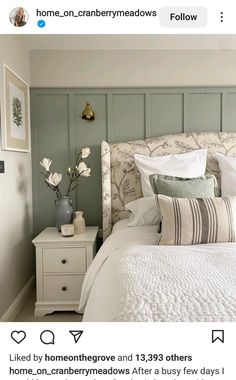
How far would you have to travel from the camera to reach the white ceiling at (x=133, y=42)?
2050 mm

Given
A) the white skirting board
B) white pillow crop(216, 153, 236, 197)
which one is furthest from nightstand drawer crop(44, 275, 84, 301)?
white pillow crop(216, 153, 236, 197)

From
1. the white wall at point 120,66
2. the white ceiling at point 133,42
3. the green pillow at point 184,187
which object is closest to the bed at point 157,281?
the green pillow at point 184,187

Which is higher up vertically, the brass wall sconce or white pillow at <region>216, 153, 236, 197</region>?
the brass wall sconce

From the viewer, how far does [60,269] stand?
1.86 metres

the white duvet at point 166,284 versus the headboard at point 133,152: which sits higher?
the headboard at point 133,152

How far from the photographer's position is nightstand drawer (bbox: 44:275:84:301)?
1866mm

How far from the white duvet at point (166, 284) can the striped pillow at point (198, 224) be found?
64 mm

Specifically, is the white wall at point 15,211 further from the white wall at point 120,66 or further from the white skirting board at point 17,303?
the white wall at point 120,66

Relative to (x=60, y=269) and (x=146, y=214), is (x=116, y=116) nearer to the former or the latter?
(x=146, y=214)

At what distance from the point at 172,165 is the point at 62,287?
120 cm

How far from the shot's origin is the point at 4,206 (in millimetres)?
1735

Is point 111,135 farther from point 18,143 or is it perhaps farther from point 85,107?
point 18,143

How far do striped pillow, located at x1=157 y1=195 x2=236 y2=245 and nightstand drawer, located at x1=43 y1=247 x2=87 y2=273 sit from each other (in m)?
0.71
